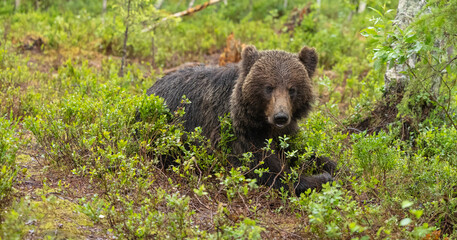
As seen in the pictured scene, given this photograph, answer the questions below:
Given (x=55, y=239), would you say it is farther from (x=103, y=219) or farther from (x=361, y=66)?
(x=361, y=66)

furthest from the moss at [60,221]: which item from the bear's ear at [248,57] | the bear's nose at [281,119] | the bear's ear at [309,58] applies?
the bear's ear at [309,58]

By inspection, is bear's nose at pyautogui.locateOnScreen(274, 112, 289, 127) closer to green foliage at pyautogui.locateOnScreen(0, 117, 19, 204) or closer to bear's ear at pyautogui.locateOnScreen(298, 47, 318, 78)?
bear's ear at pyautogui.locateOnScreen(298, 47, 318, 78)

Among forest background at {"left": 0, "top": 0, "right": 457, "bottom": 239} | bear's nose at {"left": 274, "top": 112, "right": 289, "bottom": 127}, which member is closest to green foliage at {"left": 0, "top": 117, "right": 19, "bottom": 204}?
forest background at {"left": 0, "top": 0, "right": 457, "bottom": 239}

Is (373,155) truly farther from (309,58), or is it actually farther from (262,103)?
(309,58)

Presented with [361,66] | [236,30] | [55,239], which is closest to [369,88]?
[361,66]

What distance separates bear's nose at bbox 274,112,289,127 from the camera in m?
5.07

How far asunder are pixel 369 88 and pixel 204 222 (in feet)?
15.9

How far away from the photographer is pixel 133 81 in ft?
30.2

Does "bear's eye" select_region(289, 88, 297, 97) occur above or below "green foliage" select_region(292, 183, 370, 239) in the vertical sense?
above

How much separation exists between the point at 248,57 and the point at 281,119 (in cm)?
90

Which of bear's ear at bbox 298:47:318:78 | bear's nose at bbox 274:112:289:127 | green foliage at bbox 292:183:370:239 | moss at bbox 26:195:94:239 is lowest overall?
moss at bbox 26:195:94:239

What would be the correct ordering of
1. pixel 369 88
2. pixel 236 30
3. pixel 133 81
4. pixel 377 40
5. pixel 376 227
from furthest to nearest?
pixel 236 30
pixel 133 81
pixel 369 88
pixel 377 40
pixel 376 227

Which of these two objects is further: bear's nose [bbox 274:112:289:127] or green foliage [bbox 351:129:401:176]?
bear's nose [bbox 274:112:289:127]

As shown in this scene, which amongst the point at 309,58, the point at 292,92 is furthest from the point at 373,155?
the point at 309,58
